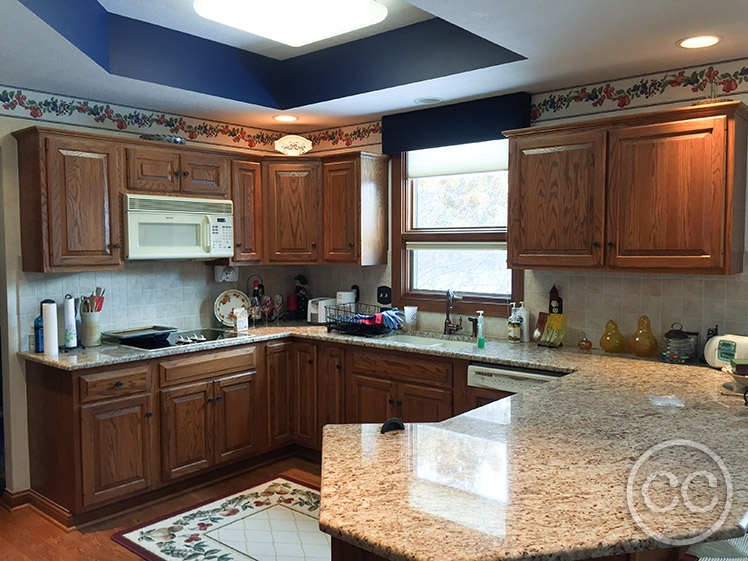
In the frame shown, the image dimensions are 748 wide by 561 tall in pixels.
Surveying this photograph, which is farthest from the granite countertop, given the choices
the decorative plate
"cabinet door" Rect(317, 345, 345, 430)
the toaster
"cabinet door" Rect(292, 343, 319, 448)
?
the decorative plate

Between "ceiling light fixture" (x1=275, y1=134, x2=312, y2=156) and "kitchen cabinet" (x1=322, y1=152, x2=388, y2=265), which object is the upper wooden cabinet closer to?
"kitchen cabinet" (x1=322, y1=152, x2=388, y2=265)

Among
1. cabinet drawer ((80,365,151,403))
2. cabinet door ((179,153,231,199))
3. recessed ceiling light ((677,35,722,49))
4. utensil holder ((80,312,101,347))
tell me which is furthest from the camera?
cabinet door ((179,153,231,199))

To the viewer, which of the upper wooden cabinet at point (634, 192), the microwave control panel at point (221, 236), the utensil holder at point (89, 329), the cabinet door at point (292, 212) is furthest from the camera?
the cabinet door at point (292, 212)

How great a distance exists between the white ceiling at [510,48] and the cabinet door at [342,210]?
401 mm

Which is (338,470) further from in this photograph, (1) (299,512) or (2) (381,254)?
(2) (381,254)

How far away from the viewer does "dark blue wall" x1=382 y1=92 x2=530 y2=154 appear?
12.0 feet

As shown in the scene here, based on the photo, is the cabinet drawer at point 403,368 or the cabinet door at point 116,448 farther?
the cabinet drawer at point 403,368

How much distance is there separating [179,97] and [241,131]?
944 millimetres

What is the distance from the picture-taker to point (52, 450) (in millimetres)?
3332

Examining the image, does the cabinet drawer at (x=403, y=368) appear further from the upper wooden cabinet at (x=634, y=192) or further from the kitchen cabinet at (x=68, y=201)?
the kitchen cabinet at (x=68, y=201)

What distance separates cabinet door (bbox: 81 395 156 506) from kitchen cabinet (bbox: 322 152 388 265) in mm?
1637

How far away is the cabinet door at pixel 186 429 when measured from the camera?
354cm

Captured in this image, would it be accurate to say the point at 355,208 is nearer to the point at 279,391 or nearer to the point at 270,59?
the point at 270,59

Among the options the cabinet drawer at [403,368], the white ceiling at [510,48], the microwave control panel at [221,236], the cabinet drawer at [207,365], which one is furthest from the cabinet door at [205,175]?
the cabinet drawer at [403,368]
